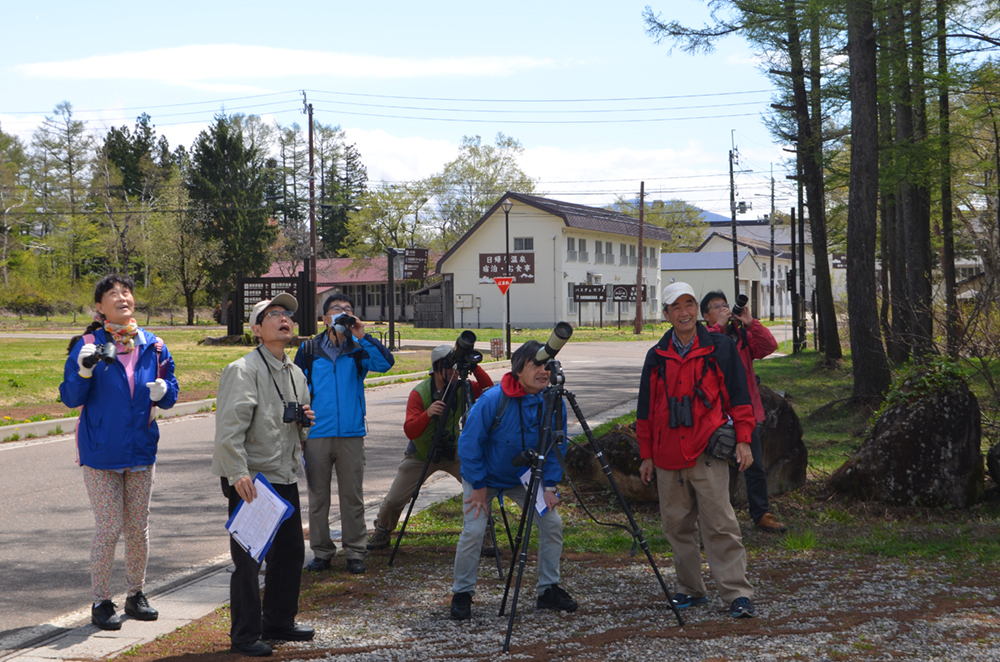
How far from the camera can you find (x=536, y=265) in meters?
61.1

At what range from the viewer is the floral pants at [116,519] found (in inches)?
199

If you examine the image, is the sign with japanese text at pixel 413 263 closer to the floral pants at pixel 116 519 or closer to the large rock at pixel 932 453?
the large rock at pixel 932 453

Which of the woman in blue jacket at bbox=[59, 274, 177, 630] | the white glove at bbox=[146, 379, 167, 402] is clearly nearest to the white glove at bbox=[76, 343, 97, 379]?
the woman in blue jacket at bbox=[59, 274, 177, 630]

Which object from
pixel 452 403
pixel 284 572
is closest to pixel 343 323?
pixel 452 403

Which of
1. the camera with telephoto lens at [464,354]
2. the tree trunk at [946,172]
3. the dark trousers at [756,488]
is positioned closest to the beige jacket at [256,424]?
the camera with telephoto lens at [464,354]

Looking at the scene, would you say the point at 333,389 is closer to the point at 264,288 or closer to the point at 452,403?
the point at 452,403

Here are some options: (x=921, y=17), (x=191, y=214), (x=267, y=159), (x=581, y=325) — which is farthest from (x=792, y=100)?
(x=267, y=159)

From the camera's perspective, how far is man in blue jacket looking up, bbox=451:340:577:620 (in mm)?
5027

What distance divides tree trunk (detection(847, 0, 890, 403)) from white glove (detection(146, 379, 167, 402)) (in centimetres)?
1096

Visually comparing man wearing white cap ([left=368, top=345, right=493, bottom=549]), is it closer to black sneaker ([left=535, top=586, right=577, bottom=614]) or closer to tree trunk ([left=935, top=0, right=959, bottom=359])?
black sneaker ([left=535, top=586, right=577, bottom=614])

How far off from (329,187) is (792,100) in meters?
70.3

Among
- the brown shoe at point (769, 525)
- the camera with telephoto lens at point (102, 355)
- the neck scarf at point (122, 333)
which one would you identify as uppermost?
the neck scarf at point (122, 333)

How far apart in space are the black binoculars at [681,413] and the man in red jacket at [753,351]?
2.23 m

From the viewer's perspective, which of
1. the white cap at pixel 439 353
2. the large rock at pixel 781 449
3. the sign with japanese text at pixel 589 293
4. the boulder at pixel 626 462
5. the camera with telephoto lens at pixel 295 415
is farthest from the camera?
the sign with japanese text at pixel 589 293
